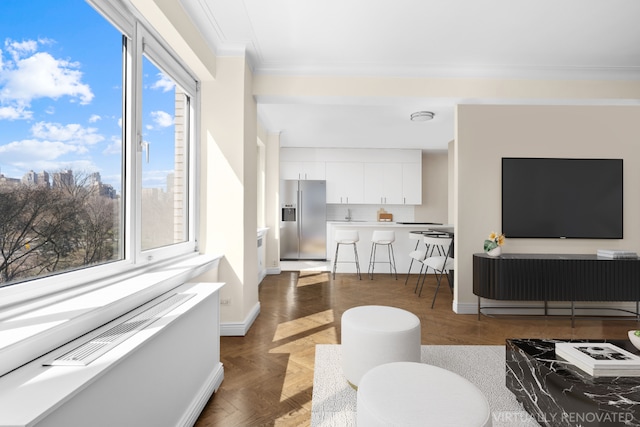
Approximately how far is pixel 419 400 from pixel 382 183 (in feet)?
22.3

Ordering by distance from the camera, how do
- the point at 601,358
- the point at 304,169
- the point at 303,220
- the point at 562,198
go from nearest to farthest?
the point at 601,358
the point at 562,198
the point at 303,220
the point at 304,169

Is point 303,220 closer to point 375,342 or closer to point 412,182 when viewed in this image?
point 412,182

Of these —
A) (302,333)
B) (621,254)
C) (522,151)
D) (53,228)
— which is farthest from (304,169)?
(53,228)

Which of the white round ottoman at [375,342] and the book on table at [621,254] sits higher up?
the book on table at [621,254]

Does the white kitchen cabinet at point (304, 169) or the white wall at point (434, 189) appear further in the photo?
the white wall at point (434, 189)

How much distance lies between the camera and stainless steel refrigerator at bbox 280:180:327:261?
7.31 metres

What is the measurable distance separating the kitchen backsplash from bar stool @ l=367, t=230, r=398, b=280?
2.37m

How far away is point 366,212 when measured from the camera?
832cm

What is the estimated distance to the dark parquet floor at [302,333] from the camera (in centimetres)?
196

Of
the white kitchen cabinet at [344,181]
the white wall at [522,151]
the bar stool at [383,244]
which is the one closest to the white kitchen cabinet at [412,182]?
the white kitchen cabinet at [344,181]

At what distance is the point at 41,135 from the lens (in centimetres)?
148

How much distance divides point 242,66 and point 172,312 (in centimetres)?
245

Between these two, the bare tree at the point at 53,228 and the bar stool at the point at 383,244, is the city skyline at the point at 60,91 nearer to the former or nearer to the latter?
the bare tree at the point at 53,228

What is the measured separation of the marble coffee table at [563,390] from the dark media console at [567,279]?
4.57ft
